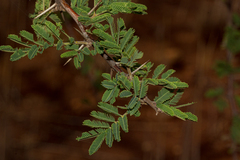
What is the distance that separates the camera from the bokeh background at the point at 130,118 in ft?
5.62

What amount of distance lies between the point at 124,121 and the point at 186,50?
5.42ft

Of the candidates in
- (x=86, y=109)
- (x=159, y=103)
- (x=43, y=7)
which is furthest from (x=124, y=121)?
(x=86, y=109)

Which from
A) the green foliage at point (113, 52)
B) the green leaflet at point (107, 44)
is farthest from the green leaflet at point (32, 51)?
the green leaflet at point (107, 44)

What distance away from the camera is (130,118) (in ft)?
5.83

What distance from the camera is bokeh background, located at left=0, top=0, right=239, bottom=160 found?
171 cm

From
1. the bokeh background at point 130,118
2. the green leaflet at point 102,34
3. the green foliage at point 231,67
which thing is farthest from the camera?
the bokeh background at point 130,118

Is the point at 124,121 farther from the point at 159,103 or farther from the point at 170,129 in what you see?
the point at 170,129

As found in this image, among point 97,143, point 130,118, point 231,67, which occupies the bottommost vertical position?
point 97,143

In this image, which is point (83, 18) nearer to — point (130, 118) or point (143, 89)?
point (143, 89)

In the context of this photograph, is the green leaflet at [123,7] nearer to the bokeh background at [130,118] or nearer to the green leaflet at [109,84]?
the green leaflet at [109,84]

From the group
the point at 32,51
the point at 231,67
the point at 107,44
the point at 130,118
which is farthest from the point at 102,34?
the point at 130,118

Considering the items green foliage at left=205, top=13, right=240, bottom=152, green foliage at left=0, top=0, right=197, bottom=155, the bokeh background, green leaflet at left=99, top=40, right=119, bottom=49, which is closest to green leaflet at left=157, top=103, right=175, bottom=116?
green foliage at left=0, top=0, right=197, bottom=155

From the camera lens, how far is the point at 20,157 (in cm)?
171

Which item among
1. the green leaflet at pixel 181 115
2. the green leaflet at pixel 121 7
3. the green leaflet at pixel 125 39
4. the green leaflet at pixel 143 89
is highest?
the green leaflet at pixel 121 7
